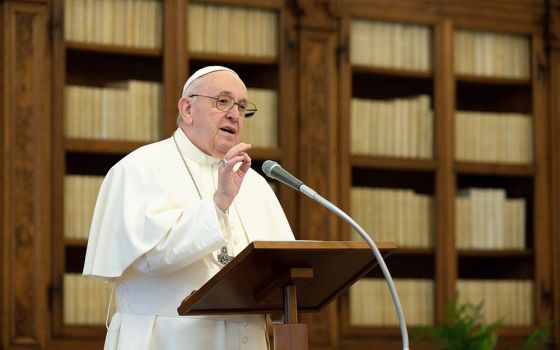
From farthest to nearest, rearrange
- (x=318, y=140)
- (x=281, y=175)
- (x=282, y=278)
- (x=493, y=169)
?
1. (x=493, y=169)
2. (x=318, y=140)
3. (x=282, y=278)
4. (x=281, y=175)

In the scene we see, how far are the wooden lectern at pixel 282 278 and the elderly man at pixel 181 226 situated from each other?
0.59 feet

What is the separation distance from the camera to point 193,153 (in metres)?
3.70

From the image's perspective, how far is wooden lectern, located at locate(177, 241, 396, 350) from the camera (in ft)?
9.47

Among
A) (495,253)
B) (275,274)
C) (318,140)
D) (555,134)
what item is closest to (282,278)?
(275,274)

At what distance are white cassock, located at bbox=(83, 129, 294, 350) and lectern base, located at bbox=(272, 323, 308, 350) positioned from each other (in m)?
0.35

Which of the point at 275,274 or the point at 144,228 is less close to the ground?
the point at 144,228

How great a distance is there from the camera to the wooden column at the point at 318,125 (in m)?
5.65

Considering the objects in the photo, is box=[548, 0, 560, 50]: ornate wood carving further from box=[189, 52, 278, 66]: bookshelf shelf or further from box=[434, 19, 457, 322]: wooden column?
box=[189, 52, 278, 66]: bookshelf shelf

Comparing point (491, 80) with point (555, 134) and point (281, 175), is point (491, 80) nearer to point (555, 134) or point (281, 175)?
point (555, 134)

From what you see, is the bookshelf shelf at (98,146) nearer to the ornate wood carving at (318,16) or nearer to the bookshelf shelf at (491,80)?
the ornate wood carving at (318,16)

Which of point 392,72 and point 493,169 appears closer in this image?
point 392,72

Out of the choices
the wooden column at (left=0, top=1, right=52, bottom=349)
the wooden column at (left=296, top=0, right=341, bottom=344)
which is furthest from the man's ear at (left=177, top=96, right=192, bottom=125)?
the wooden column at (left=296, top=0, right=341, bottom=344)

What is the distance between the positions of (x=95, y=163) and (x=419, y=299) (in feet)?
Result: 6.01

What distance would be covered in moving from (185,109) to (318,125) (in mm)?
2128
